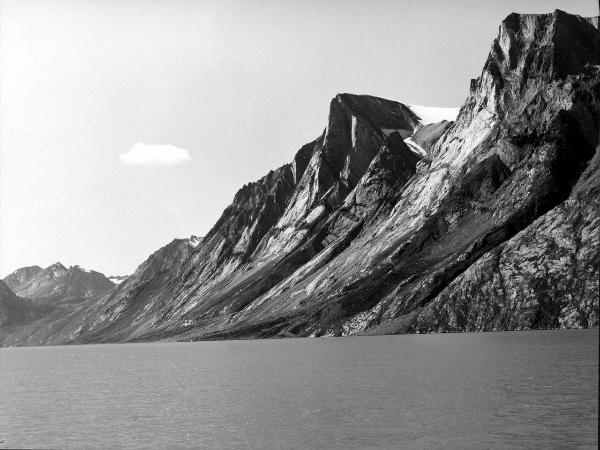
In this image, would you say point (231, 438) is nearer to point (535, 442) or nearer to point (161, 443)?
point (161, 443)

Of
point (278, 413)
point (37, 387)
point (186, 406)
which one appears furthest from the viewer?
point (37, 387)

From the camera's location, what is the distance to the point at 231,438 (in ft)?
171

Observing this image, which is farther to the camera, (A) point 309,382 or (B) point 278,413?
(A) point 309,382

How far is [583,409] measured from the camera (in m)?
54.8

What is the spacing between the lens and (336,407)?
63.5 meters

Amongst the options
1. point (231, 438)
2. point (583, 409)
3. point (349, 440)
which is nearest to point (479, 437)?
point (349, 440)

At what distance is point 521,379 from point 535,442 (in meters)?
31.2

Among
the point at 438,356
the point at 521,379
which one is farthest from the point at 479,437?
the point at 438,356

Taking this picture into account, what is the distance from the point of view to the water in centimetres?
4938

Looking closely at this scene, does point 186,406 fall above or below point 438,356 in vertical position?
above

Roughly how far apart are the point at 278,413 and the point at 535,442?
25548 millimetres

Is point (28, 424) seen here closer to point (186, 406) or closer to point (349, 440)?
point (186, 406)

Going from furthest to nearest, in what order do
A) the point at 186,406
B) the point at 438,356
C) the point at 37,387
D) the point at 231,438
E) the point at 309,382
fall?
1. the point at 438,356
2. the point at 37,387
3. the point at 309,382
4. the point at 186,406
5. the point at 231,438

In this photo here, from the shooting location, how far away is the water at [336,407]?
162 feet
